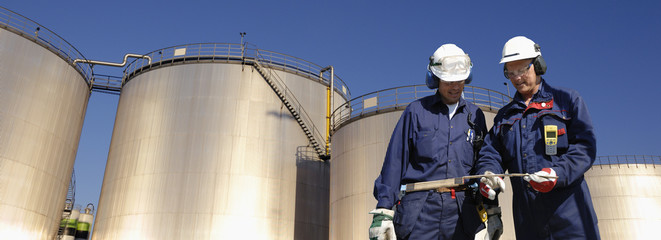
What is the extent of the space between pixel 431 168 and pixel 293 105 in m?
21.4

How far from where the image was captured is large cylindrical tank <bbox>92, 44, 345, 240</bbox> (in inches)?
898

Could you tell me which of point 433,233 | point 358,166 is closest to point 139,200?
point 358,166

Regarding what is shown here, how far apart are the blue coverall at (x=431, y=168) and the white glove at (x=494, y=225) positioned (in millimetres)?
115

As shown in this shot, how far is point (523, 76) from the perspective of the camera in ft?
16.6

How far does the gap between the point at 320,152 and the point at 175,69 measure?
757 centimetres

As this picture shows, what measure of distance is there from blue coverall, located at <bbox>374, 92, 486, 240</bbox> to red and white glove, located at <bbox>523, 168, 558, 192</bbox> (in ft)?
2.20

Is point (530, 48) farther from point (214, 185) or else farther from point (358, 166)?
point (214, 185)

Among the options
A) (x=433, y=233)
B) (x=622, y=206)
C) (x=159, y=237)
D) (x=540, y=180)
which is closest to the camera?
(x=540, y=180)

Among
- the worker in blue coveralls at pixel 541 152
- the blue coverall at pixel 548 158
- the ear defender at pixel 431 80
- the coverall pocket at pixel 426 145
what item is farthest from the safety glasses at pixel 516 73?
the coverall pocket at pixel 426 145

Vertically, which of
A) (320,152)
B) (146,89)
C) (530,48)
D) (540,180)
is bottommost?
(540,180)

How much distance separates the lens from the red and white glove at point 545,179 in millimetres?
4352

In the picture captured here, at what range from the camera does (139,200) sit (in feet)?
76.6

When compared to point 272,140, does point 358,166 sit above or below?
below

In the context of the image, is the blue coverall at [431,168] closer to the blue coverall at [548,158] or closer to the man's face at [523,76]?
the blue coverall at [548,158]
